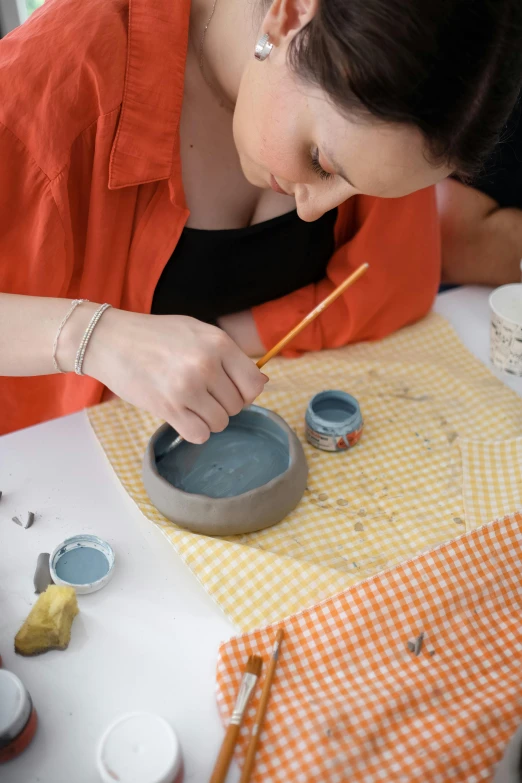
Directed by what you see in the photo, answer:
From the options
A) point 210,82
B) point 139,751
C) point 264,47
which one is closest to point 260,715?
point 139,751

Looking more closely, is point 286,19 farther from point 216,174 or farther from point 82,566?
point 82,566

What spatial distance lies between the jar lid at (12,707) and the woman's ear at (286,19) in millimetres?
739

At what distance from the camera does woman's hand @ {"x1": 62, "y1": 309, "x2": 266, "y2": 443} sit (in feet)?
2.85

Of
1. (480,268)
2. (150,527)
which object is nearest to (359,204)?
(480,268)

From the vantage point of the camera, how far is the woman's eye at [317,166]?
32.4 inches

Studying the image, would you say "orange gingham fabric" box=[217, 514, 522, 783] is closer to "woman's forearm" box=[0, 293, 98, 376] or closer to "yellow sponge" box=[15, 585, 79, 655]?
"yellow sponge" box=[15, 585, 79, 655]

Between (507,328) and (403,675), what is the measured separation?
651 millimetres

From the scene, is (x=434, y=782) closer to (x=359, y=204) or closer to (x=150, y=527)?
(x=150, y=527)

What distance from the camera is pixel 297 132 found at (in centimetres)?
80

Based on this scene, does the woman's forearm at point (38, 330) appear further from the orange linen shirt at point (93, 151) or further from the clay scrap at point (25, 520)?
the clay scrap at point (25, 520)

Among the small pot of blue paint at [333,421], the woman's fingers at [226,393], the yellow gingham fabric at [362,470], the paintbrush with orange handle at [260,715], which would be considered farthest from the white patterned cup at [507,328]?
the paintbrush with orange handle at [260,715]

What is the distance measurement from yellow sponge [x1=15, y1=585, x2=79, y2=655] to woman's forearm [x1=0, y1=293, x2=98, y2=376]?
0.31m

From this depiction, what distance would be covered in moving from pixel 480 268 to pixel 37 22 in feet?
3.03

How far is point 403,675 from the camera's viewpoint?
2.47 ft
